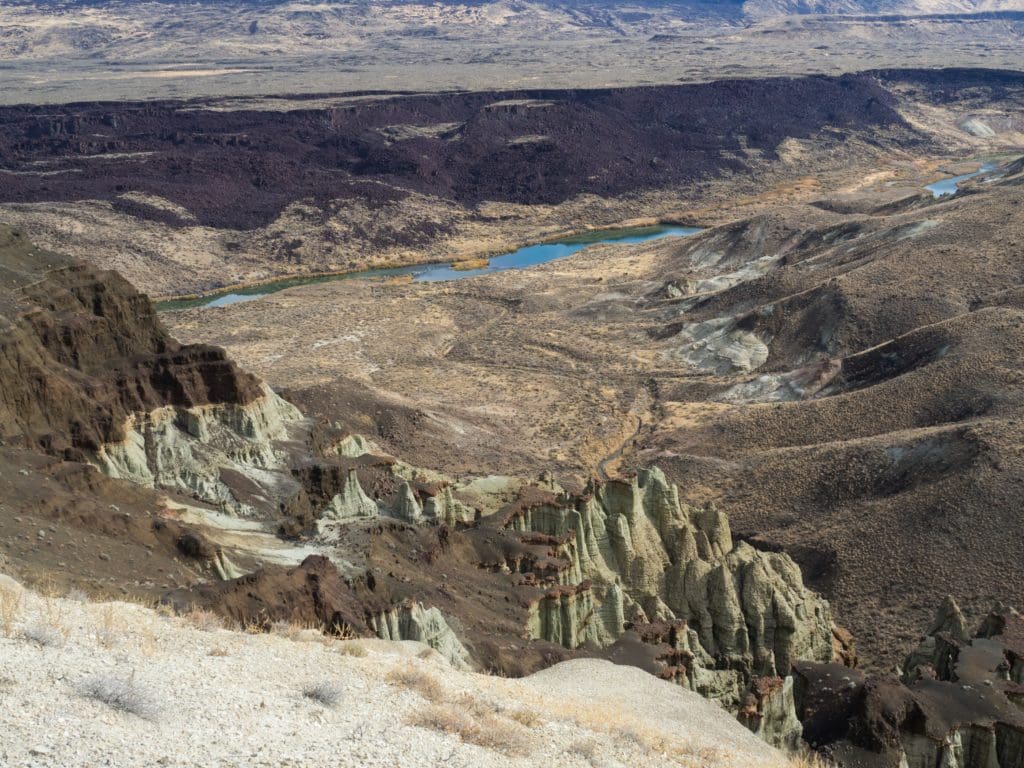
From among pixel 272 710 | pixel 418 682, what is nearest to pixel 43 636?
pixel 272 710

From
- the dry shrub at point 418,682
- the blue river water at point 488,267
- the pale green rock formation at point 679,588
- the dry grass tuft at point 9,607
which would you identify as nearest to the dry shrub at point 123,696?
Answer: the dry grass tuft at point 9,607

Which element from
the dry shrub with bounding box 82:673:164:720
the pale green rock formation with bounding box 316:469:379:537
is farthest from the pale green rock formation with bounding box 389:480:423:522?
the dry shrub with bounding box 82:673:164:720

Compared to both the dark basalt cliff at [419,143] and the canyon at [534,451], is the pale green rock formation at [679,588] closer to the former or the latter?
the canyon at [534,451]

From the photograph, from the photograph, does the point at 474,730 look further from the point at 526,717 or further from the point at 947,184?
the point at 947,184

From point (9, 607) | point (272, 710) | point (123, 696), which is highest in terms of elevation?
point (123, 696)

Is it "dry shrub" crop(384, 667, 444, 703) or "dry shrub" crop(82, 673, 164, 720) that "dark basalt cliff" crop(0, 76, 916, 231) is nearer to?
"dry shrub" crop(384, 667, 444, 703)
